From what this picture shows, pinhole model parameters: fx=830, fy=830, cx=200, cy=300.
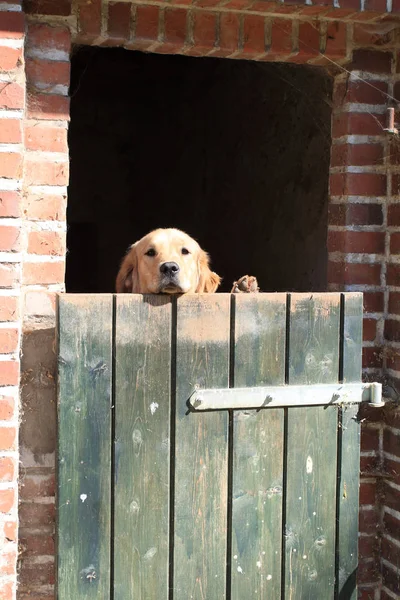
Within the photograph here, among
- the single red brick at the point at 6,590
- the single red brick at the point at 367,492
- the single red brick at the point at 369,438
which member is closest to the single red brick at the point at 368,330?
the single red brick at the point at 369,438

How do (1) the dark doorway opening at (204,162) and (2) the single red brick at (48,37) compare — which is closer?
(2) the single red brick at (48,37)

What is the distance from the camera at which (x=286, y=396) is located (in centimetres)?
319

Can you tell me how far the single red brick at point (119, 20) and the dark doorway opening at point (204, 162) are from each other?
1.72 feet

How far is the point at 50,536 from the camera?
10.6ft

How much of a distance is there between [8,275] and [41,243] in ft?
0.77

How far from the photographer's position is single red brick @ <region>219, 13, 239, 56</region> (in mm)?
3361

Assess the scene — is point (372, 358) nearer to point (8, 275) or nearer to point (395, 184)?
point (395, 184)

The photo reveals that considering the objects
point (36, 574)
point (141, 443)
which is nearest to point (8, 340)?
point (141, 443)

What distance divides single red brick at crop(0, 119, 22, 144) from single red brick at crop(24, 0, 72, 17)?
18.8 inches

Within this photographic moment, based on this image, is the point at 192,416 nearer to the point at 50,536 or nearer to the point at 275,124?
the point at 50,536

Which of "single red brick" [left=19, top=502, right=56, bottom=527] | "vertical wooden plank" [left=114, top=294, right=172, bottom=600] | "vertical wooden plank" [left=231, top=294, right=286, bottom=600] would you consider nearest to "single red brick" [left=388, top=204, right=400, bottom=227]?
"vertical wooden plank" [left=231, top=294, right=286, bottom=600]

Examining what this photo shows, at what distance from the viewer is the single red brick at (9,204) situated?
2.91 m

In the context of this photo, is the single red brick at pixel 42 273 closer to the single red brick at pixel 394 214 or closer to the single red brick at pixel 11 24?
the single red brick at pixel 11 24

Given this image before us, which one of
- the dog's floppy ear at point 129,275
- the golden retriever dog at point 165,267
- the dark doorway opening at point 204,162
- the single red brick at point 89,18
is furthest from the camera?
the dark doorway opening at point 204,162
